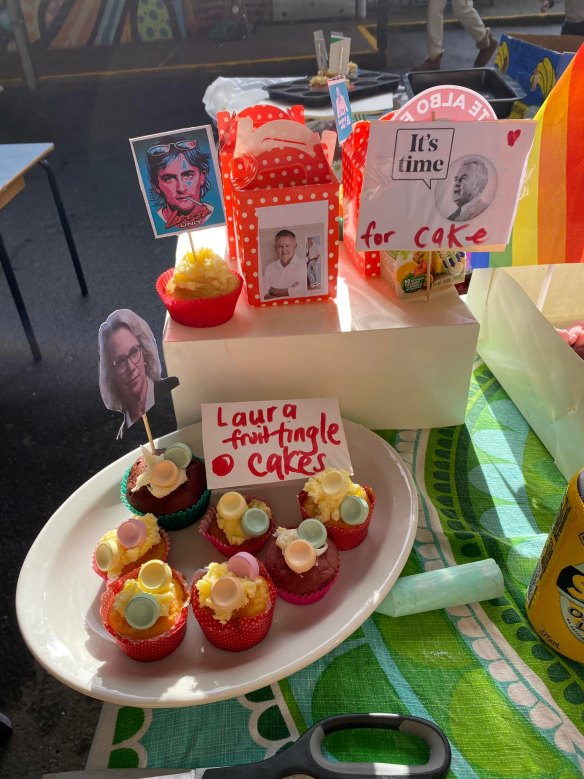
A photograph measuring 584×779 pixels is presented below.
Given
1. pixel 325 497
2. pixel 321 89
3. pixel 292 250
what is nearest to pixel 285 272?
pixel 292 250

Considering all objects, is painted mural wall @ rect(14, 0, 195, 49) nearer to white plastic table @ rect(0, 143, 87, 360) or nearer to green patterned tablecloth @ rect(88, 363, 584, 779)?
white plastic table @ rect(0, 143, 87, 360)

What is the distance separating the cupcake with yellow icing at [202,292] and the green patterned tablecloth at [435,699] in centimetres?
56

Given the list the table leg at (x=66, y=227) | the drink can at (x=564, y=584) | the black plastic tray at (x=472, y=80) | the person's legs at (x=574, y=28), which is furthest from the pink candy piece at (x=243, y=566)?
the person's legs at (x=574, y=28)

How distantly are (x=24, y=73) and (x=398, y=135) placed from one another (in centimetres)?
775

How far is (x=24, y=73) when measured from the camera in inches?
279

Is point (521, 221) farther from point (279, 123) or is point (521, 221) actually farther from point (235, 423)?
point (235, 423)

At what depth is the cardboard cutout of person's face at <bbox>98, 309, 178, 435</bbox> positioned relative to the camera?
876 millimetres

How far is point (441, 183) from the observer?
1.03 metres

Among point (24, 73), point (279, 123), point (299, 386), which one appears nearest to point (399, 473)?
point (299, 386)

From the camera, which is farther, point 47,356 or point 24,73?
point 24,73

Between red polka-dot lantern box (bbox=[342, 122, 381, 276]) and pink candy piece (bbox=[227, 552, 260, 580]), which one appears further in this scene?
red polka-dot lantern box (bbox=[342, 122, 381, 276])

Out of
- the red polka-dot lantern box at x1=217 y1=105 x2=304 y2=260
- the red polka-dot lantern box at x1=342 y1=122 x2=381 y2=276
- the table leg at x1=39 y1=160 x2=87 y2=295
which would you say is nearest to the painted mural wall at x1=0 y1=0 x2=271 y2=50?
the table leg at x1=39 y1=160 x2=87 y2=295

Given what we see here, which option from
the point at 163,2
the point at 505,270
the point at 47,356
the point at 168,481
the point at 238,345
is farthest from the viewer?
the point at 163,2

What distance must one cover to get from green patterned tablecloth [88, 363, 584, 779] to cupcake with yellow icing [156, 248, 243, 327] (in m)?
0.56
